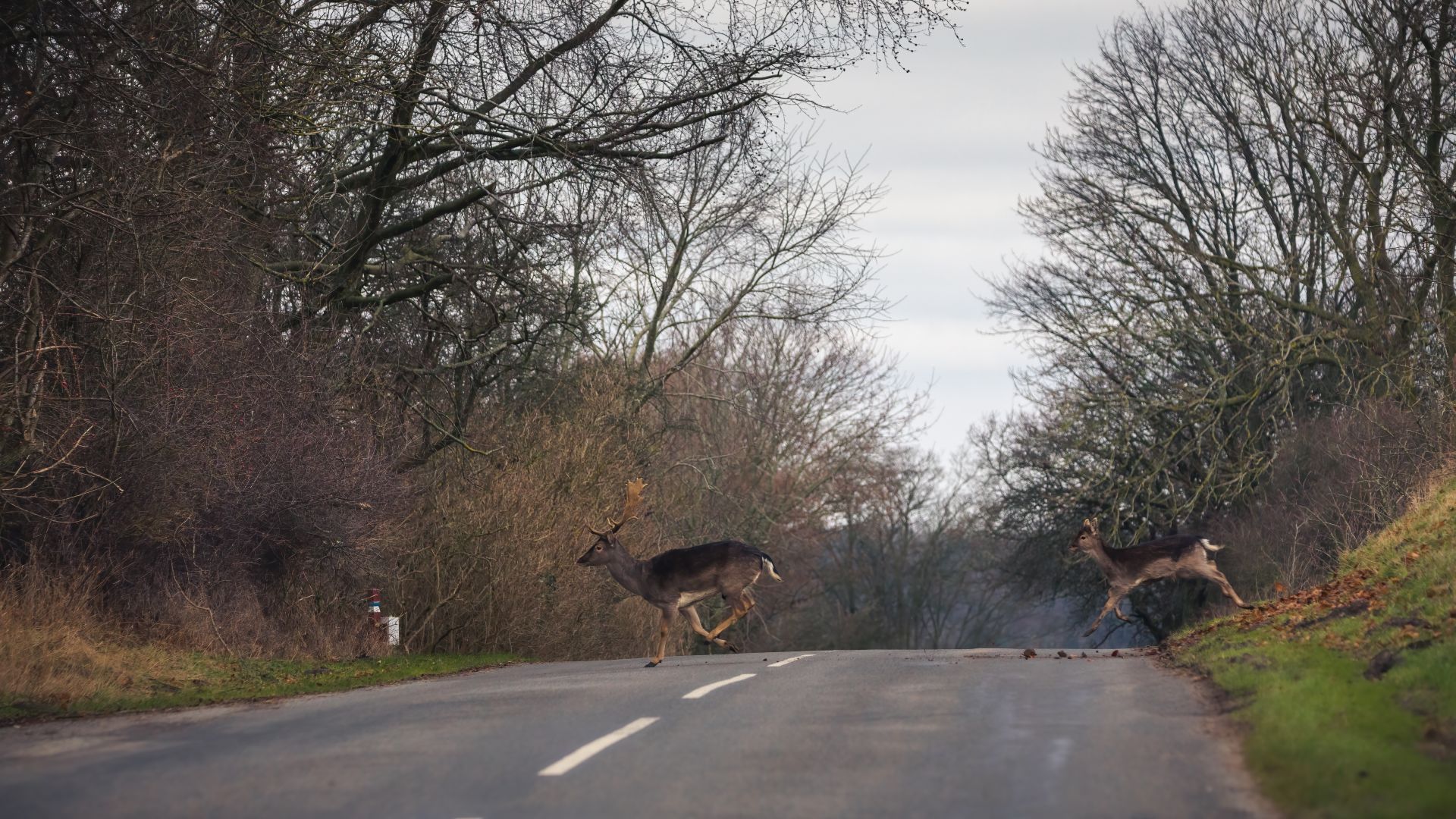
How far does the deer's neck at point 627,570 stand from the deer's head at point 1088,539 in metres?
6.55

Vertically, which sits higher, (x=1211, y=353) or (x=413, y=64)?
(x=413, y=64)

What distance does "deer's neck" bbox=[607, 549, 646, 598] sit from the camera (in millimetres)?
20922

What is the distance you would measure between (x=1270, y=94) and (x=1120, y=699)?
86.2 ft

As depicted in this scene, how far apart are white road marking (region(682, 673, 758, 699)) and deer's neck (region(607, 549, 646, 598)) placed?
5.40 m

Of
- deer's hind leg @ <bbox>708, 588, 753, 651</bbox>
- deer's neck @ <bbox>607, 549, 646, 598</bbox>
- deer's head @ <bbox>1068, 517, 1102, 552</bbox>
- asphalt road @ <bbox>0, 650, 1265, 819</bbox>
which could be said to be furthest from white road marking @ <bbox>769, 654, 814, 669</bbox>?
deer's head @ <bbox>1068, 517, 1102, 552</bbox>

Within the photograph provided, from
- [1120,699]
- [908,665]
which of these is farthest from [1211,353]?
[1120,699]

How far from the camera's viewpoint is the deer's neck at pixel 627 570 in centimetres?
2092

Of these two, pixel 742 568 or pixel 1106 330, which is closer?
pixel 742 568

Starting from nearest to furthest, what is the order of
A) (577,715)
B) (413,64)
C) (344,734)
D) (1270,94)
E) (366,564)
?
1. (344,734)
2. (577,715)
3. (413,64)
4. (366,564)
5. (1270,94)

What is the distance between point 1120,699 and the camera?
1198 cm

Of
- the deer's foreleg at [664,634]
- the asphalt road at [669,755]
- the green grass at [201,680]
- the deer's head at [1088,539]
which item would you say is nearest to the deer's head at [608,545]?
the deer's foreleg at [664,634]

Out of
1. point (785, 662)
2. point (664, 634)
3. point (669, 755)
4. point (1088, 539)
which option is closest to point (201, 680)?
point (664, 634)

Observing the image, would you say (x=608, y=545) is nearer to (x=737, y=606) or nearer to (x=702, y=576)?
(x=702, y=576)

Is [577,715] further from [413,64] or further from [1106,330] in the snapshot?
[1106,330]
